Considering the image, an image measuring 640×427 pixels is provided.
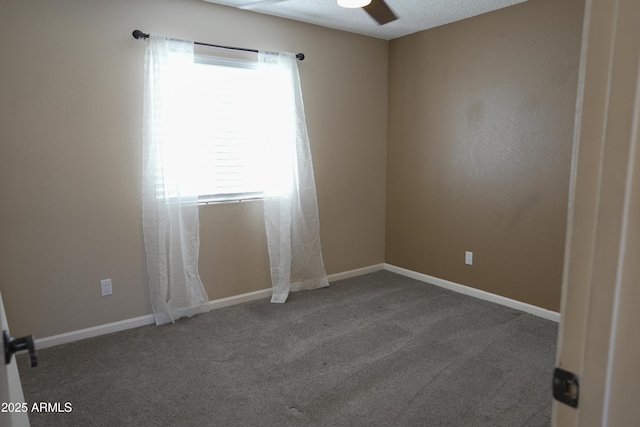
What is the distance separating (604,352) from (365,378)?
6.50 ft

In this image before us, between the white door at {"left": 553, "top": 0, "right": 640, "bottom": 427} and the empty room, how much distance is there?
64.2 inches

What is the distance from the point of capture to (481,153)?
3.52m

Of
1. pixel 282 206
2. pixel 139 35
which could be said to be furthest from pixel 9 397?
pixel 282 206

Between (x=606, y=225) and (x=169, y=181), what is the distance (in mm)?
2932

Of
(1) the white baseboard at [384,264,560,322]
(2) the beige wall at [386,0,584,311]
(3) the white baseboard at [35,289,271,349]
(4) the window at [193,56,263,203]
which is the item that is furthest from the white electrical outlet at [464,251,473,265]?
(3) the white baseboard at [35,289,271,349]

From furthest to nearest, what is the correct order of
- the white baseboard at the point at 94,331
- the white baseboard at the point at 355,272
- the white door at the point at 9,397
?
the white baseboard at the point at 355,272, the white baseboard at the point at 94,331, the white door at the point at 9,397

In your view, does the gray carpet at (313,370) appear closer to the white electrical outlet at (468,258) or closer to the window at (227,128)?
A: the white electrical outlet at (468,258)

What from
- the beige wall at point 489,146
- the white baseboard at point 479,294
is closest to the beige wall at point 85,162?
the beige wall at point 489,146

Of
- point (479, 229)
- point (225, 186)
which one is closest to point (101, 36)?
point (225, 186)

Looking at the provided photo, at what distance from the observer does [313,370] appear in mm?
2459

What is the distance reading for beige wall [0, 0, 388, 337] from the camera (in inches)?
102

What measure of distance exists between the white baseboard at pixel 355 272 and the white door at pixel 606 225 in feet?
11.8

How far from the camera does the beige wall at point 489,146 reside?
119 inches

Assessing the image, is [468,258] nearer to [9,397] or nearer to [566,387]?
[566,387]
